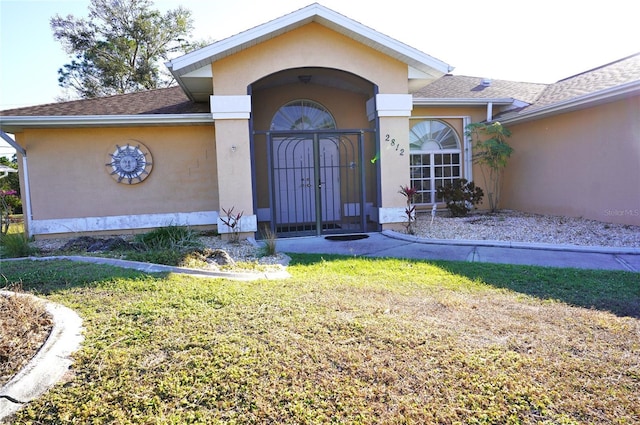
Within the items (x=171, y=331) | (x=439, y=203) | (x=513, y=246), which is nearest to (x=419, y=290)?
(x=171, y=331)

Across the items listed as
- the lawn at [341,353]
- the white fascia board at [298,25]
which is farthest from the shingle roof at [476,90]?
the lawn at [341,353]

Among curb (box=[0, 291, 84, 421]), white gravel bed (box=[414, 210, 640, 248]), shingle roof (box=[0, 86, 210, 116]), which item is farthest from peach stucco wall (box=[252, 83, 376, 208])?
curb (box=[0, 291, 84, 421])

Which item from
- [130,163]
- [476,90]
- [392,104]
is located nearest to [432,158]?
[476,90]

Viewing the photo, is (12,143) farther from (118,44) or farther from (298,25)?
(118,44)

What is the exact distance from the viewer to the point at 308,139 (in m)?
10.9

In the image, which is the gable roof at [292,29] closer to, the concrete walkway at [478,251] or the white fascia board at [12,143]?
the concrete walkway at [478,251]

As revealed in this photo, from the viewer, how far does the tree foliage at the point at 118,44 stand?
2278cm

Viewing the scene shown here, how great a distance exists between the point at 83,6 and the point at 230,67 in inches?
746

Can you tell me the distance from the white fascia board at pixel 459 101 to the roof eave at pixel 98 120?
609cm

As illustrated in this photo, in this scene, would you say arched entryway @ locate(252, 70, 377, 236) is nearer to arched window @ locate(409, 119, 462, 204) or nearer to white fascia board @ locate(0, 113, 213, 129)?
arched window @ locate(409, 119, 462, 204)

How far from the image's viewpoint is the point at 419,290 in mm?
5270

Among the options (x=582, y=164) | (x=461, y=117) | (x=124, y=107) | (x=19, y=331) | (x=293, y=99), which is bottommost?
(x=19, y=331)

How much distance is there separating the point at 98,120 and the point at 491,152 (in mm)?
10391

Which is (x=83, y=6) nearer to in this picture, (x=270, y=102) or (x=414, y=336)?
(x=270, y=102)
